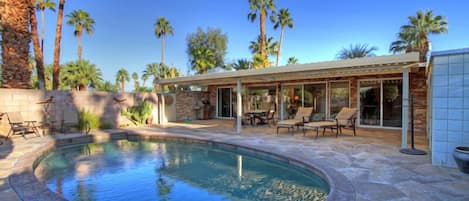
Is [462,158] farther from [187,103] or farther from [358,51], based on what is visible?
[358,51]

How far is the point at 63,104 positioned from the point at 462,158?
11487mm

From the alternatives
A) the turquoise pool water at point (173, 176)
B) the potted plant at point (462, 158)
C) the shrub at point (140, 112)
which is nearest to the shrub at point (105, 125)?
the shrub at point (140, 112)

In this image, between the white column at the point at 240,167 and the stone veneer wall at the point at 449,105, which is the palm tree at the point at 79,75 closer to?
the white column at the point at 240,167

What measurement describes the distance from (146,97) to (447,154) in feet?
38.0

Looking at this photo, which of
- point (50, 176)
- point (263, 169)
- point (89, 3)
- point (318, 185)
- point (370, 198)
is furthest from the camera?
point (89, 3)

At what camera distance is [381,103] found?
9766mm

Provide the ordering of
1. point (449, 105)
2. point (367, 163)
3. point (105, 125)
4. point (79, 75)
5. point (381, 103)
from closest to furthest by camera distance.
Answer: point (449, 105) → point (367, 163) → point (381, 103) → point (105, 125) → point (79, 75)

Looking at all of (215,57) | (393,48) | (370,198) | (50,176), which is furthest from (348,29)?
(50,176)

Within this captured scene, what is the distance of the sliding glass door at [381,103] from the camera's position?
9.48 meters

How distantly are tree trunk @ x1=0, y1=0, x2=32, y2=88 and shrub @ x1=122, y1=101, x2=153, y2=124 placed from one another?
3.85 m

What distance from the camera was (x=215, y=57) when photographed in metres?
23.2

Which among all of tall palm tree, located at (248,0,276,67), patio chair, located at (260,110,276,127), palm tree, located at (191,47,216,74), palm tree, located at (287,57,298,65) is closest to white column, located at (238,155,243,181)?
patio chair, located at (260,110,276,127)

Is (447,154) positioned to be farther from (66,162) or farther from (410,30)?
(410,30)

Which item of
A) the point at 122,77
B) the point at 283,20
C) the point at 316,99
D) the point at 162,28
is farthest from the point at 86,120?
the point at 122,77
